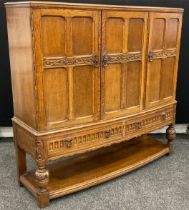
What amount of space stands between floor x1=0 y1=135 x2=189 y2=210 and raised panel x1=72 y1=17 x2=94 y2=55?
A: 3.41ft

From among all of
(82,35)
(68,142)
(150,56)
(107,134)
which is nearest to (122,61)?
(150,56)

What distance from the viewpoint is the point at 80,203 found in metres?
2.19

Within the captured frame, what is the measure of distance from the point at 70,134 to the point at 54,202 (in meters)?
0.51

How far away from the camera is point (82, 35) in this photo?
79.0 inches

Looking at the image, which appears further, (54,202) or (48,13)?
(54,202)

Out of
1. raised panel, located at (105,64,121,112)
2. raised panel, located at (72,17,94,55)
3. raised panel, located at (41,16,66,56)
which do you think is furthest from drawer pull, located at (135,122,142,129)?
raised panel, located at (41,16,66,56)

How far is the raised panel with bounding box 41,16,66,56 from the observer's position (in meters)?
1.85

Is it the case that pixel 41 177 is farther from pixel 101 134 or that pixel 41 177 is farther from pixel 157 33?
pixel 157 33

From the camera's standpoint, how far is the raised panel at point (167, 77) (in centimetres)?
260

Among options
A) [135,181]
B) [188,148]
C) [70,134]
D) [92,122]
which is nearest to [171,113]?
[188,148]

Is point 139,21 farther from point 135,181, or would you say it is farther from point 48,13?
point 135,181

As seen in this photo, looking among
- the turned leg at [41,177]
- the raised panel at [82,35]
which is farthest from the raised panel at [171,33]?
the turned leg at [41,177]

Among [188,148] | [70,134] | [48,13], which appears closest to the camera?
[48,13]

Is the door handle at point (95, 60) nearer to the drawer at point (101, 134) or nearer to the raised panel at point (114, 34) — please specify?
the raised panel at point (114, 34)
